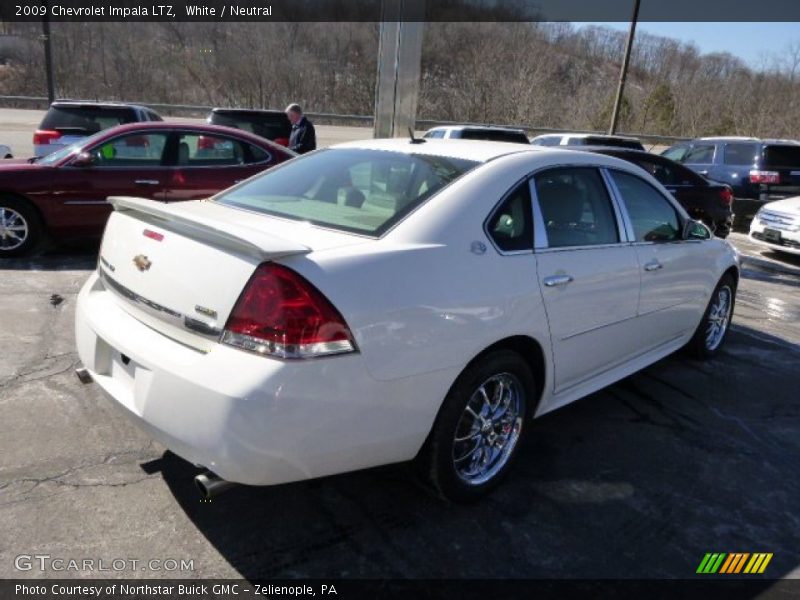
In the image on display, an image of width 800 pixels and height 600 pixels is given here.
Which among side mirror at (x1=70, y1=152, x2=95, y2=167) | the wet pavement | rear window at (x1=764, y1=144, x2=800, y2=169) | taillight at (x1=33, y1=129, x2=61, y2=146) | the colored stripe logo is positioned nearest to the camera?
the wet pavement

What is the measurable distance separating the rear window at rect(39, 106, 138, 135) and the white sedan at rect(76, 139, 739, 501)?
28.5 ft

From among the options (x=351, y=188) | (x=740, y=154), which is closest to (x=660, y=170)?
(x=740, y=154)

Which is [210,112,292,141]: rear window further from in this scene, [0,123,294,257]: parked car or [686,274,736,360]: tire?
[686,274,736,360]: tire

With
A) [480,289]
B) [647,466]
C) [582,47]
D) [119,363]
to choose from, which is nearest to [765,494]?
[647,466]

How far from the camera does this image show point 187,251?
8.06 ft

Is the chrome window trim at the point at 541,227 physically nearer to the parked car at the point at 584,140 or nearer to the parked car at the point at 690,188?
the parked car at the point at 690,188

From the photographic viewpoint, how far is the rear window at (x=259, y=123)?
12688 millimetres

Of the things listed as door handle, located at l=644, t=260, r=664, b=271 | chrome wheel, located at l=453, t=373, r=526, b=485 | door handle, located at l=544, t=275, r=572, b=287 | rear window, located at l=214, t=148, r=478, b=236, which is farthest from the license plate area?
door handle, located at l=644, t=260, r=664, b=271

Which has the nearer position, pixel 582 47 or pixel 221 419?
pixel 221 419

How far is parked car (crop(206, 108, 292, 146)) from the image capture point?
12.7 metres

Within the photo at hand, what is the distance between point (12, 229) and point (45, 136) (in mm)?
4756

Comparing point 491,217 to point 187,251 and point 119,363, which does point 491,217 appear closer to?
point 187,251

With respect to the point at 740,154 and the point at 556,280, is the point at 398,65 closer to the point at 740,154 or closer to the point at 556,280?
the point at 556,280

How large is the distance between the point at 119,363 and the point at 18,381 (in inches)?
65.5
